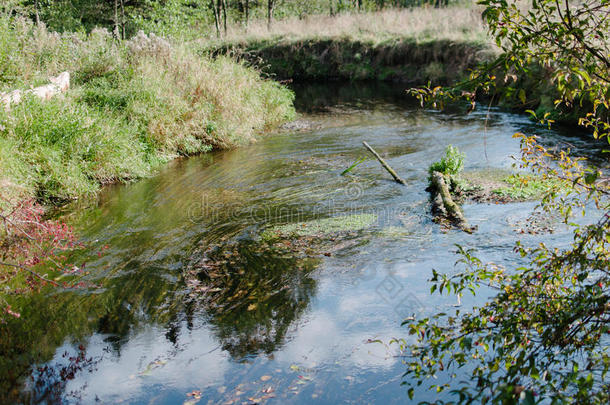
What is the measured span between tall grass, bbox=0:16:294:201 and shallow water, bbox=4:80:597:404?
0.96 meters

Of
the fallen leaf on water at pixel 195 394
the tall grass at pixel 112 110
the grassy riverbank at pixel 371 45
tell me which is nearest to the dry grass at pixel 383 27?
the grassy riverbank at pixel 371 45

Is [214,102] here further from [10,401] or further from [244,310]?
[10,401]

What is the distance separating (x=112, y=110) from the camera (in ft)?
43.7

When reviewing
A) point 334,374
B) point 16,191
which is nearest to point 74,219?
point 16,191

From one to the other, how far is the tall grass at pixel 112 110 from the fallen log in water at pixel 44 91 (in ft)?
1.02

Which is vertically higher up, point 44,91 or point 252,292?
point 44,91

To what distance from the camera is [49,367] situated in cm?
541

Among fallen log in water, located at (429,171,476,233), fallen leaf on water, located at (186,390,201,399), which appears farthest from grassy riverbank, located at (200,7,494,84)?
fallen leaf on water, located at (186,390,201,399)

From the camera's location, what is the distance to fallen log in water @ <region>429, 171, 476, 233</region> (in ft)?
28.5

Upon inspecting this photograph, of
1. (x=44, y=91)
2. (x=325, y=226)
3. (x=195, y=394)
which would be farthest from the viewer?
(x=44, y=91)

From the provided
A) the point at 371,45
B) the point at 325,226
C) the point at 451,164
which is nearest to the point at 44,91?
the point at 325,226

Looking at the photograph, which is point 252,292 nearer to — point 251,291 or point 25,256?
point 251,291

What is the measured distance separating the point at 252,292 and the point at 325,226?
2.53 m

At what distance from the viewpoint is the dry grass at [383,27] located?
26016mm
